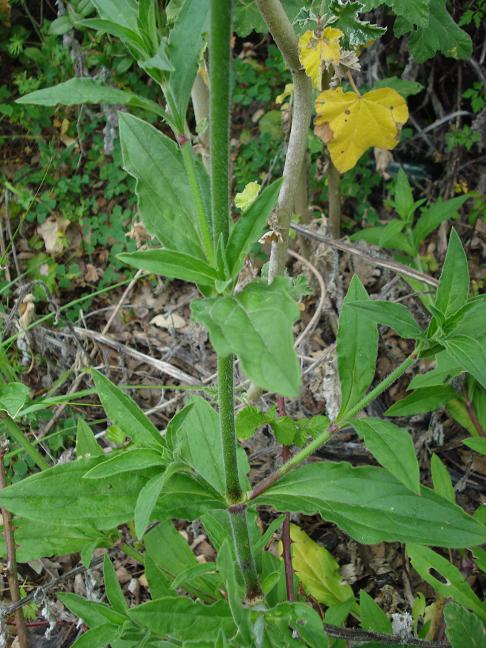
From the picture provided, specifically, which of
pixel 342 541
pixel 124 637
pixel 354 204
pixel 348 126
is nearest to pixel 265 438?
pixel 342 541

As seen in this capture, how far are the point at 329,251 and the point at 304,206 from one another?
36 cm

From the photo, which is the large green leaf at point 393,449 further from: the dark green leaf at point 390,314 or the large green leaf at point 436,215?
the large green leaf at point 436,215

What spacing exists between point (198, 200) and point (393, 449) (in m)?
0.68

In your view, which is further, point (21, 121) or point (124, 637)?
point (21, 121)

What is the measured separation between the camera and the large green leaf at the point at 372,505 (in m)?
1.44

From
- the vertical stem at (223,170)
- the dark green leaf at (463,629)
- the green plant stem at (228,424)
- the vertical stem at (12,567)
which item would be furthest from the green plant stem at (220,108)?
the dark green leaf at (463,629)

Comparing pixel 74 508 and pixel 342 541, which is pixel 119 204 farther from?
pixel 74 508

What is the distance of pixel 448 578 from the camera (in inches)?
73.7

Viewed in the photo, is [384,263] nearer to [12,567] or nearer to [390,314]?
[390,314]

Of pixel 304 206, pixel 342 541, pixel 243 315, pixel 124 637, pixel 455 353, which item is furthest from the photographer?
pixel 304 206

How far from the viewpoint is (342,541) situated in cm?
236

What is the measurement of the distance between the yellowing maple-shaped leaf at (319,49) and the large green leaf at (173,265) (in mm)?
878

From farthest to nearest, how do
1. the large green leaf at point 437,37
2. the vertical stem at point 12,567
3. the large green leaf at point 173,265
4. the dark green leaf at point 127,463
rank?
the large green leaf at point 437,37
the vertical stem at point 12,567
the dark green leaf at point 127,463
the large green leaf at point 173,265

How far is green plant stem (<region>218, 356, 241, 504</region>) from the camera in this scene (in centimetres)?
126
